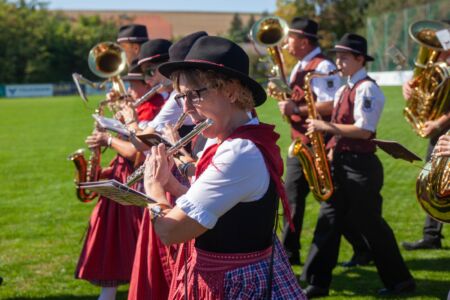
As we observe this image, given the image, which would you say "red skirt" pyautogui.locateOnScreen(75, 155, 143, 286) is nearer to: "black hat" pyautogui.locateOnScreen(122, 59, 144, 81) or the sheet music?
the sheet music

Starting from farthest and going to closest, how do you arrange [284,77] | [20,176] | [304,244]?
[20,176], [304,244], [284,77]

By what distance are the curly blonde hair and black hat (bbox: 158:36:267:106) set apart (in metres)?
0.02

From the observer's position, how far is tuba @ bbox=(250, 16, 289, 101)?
7.37 m

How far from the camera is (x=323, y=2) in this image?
7100 centimetres

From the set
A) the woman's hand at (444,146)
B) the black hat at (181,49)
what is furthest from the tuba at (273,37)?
the black hat at (181,49)

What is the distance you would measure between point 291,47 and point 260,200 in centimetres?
462

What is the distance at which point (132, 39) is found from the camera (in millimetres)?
6551

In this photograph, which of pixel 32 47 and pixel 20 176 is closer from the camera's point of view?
pixel 20 176

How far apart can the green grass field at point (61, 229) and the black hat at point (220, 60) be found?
3.55 m

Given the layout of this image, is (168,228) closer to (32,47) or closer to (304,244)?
(304,244)

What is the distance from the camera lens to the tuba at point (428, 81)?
564 centimetres

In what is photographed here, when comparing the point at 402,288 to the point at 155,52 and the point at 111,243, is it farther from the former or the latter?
the point at 155,52

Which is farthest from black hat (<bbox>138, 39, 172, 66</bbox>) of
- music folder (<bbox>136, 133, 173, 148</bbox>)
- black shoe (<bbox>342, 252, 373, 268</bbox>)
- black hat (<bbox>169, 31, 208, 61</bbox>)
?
black shoe (<bbox>342, 252, 373, 268</bbox>)

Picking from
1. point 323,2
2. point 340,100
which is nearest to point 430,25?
point 340,100
